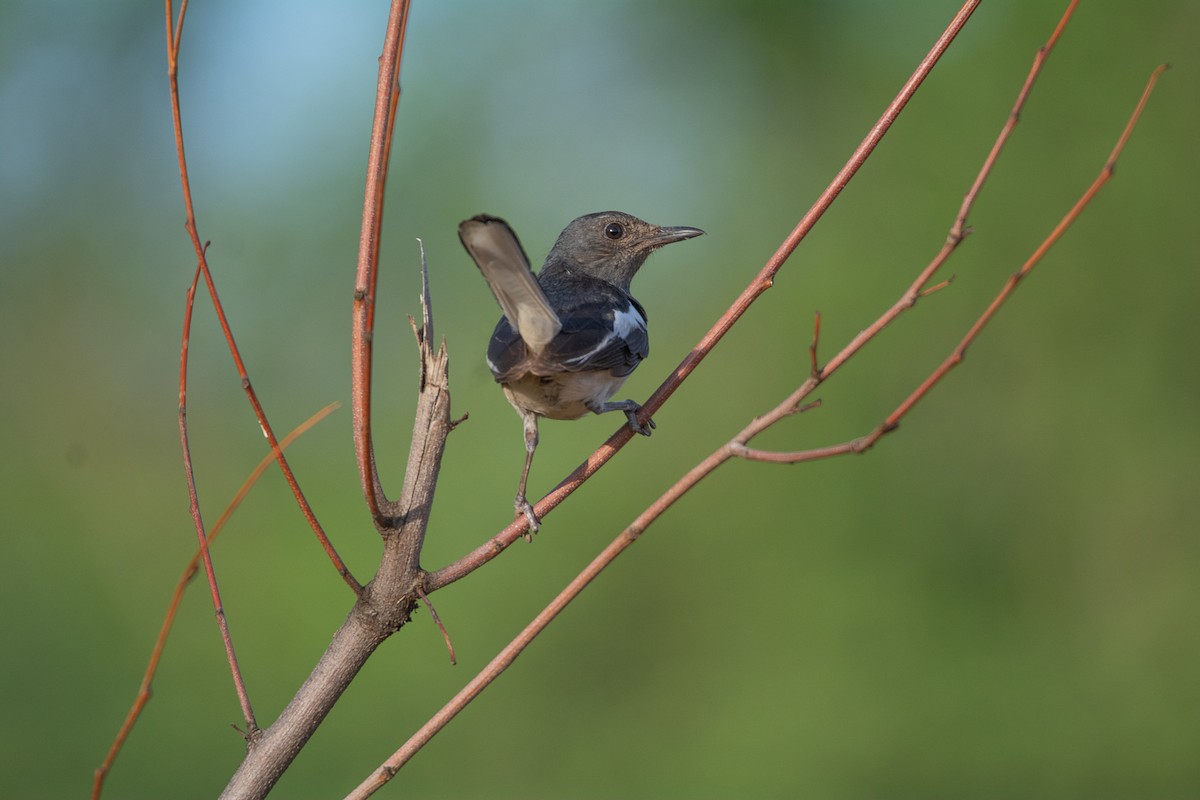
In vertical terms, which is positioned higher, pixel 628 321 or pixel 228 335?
pixel 228 335

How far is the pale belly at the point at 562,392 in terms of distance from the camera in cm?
370

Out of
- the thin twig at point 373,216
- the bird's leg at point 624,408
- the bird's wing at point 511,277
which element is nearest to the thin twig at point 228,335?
the thin twig at point 373,216

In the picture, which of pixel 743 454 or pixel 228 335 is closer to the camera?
pixel 228 335

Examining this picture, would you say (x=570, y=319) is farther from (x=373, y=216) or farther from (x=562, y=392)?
(x=373, y=216)

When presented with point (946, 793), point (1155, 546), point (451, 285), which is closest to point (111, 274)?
point (451, 285)

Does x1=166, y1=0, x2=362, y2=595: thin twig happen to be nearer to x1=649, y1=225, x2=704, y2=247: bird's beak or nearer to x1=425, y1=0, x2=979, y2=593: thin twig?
x1=425, y1=0, x2=979, y2=593: thin twig

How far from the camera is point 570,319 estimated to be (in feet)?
12.4

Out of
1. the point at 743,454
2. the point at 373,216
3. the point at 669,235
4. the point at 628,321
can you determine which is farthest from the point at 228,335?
the point at 669,235

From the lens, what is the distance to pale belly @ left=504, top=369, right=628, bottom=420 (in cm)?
370

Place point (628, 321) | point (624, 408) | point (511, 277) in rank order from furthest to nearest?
point (628, 321) < point (624, 408) < point (511, 277)

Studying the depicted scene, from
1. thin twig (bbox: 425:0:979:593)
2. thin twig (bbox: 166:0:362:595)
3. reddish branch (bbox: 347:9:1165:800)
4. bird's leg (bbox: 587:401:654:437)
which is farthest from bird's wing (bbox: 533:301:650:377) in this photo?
thin twig (bbox: 166:0:362:595)

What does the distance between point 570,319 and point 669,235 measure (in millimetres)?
1194

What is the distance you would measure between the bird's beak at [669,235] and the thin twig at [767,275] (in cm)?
222

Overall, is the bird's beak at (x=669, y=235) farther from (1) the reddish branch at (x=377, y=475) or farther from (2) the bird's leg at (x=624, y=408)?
(1) the reddish branch at (x=377, y=475)
